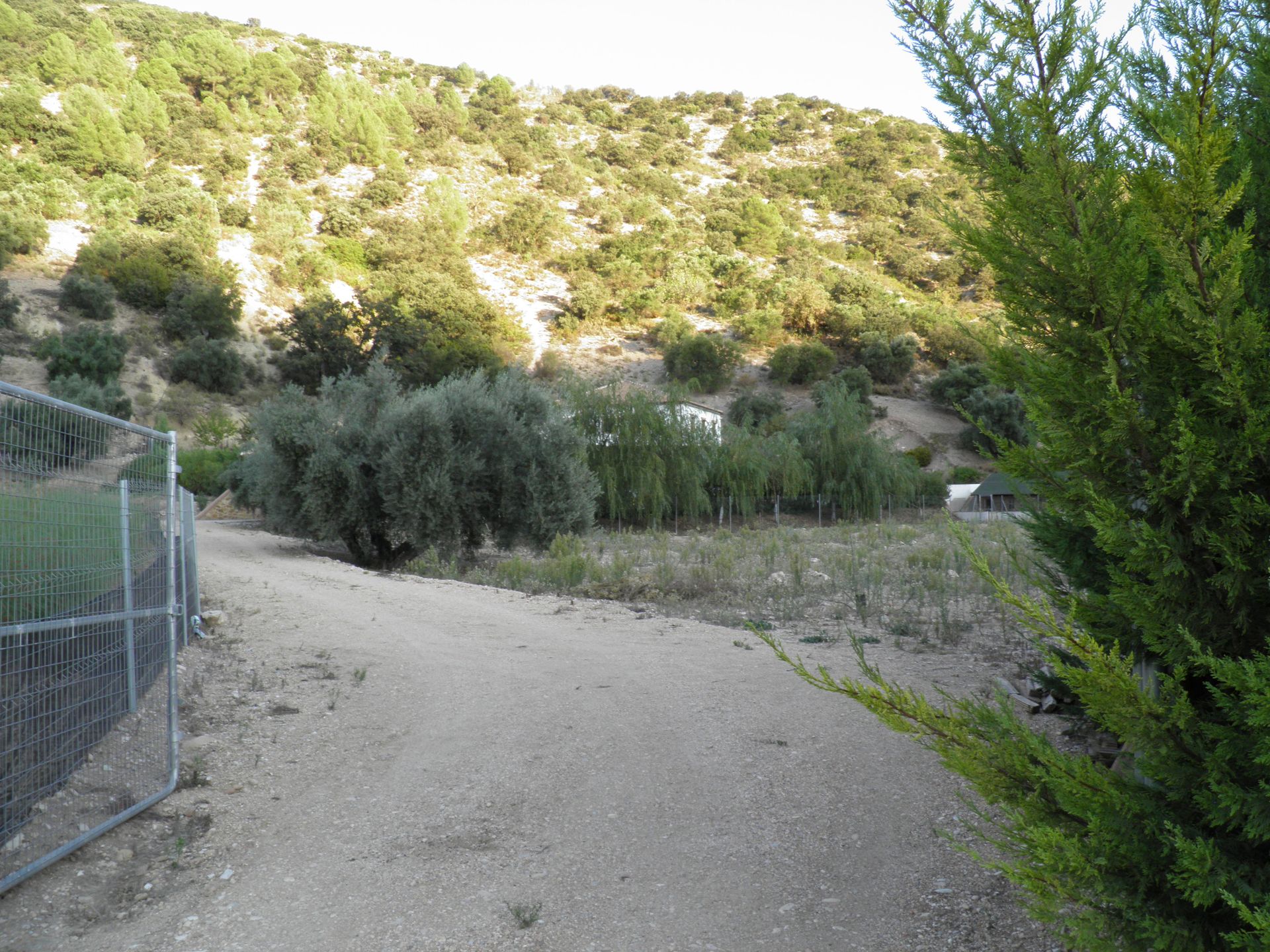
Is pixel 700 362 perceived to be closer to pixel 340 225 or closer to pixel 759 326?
pixel 759 326

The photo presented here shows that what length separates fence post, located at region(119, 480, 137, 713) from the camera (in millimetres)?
4586

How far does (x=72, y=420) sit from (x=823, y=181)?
308 feet

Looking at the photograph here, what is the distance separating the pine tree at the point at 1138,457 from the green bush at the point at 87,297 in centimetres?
4150

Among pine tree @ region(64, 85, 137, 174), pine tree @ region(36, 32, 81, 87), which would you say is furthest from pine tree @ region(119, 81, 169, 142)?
pine tree @ region(36, 32, 81, 87)

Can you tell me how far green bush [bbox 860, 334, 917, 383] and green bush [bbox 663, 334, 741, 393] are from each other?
8580 mm

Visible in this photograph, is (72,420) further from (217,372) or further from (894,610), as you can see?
(217,372)

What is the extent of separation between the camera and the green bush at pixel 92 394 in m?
28.3

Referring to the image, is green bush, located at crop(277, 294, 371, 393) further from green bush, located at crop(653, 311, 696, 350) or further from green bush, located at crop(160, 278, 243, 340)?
green bush, located at crop(653, 311, 696, 350)

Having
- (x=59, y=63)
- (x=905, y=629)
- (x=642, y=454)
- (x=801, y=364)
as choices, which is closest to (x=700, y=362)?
(x=801, y=364)

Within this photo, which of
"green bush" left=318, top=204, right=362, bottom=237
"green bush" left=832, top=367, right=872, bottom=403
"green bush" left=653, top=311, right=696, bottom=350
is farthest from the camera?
"green bush" left=318, top=204, right=362, bottom=237

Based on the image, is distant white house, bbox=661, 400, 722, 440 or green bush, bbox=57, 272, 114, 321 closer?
distant white house, bbox=661, 400, 722, 440

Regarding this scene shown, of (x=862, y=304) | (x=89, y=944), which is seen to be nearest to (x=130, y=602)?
(x=89, y=944)

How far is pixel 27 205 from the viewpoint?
41875 mm

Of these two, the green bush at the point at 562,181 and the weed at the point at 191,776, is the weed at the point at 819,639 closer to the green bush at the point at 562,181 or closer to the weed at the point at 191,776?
the weed at the point at 191,776
